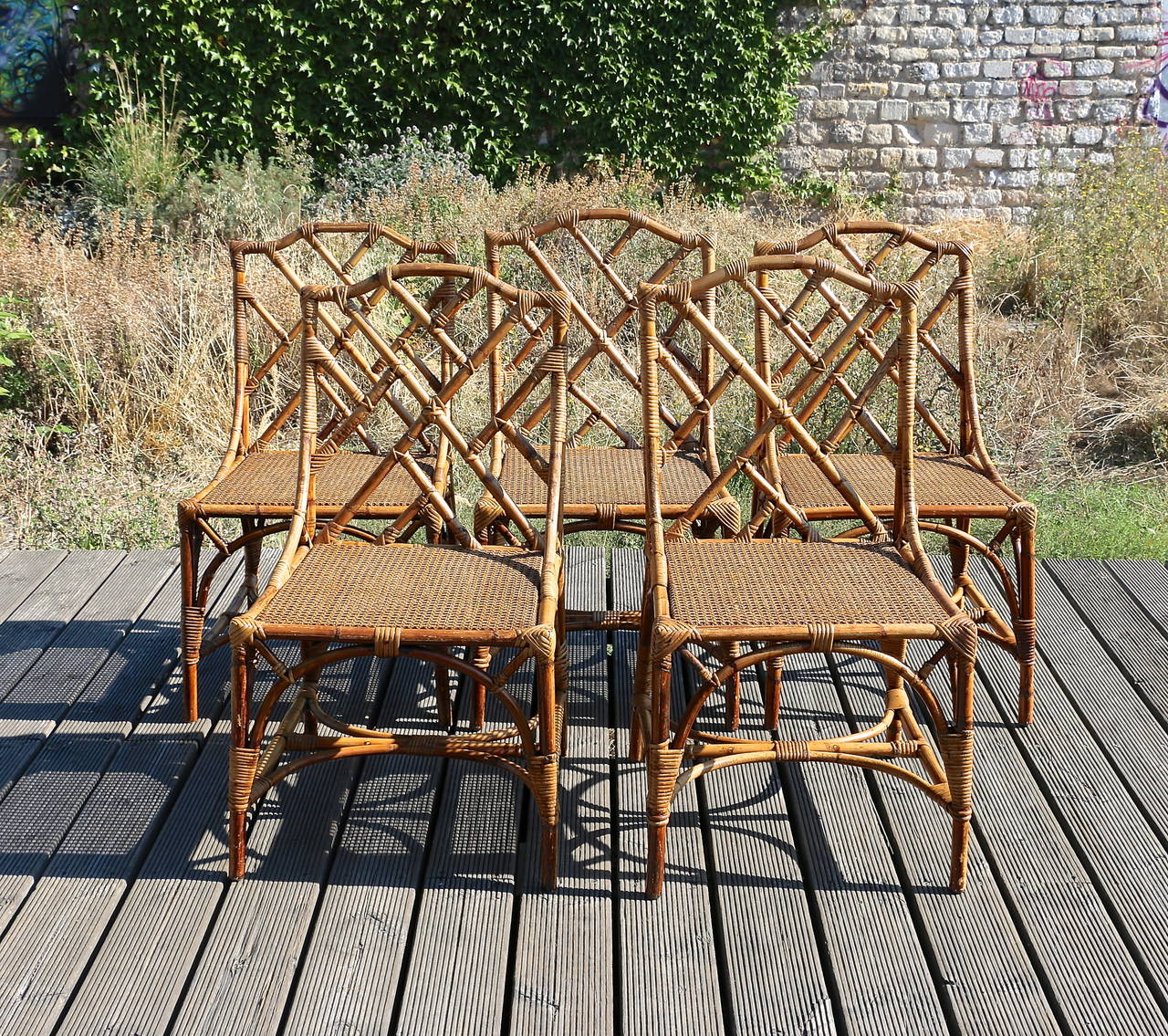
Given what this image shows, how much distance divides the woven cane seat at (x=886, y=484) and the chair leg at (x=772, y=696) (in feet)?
1.28

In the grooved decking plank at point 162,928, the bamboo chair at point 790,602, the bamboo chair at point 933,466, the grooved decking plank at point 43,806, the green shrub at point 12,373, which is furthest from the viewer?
the green shrub at point 12,373

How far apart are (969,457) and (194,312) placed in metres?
3.35

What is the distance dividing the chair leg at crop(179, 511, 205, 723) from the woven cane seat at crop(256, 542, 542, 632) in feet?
1.50

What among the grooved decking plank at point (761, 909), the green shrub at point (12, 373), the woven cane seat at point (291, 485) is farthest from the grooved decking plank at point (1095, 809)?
the green shrub at point (12, 373)

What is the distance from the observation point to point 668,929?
1.96 meters

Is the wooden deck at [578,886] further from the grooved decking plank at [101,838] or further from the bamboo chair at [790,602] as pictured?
the bamboo chair at [790,602]

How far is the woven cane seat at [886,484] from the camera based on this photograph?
2.58 metres

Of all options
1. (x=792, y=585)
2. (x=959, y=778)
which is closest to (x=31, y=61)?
(x=792, y=585)

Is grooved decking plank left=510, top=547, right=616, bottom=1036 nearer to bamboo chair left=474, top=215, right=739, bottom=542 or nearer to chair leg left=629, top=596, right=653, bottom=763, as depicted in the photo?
chair leg left=629, top=596, right=653, bottom=763

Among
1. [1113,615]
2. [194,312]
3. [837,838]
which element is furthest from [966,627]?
[194,312]

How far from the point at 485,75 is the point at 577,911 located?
7453mm

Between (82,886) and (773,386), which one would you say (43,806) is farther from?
(773,386)

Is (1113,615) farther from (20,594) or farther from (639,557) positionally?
(20,594)

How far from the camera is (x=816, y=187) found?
30.1 feet
